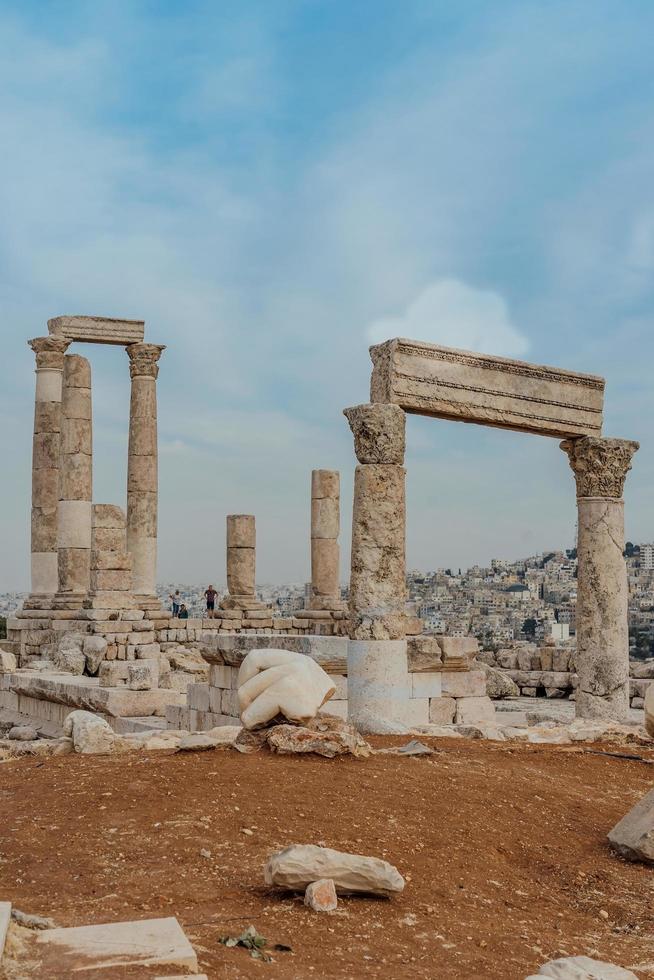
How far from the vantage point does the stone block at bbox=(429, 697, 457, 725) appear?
13539 mm

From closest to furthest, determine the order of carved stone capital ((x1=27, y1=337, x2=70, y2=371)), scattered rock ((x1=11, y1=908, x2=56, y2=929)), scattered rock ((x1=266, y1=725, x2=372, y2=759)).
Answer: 1. scattered rock ((x1=11, y1=908, x2=56, y2=929))
2. scattered rock ((x1=266, y1=725, x2=372, y2=759))
3. carved stone capital ((x1=27, y1=337, x2=70, y2=371))

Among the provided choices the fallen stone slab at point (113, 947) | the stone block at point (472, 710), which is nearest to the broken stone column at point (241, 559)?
the stone block at point (472, 710)

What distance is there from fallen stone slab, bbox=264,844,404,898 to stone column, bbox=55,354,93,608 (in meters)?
21.8

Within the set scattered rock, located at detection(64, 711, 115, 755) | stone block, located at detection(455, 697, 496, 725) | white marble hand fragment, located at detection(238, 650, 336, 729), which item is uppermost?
white marble hand fragment, located at detection(238, 650, 336, 729)

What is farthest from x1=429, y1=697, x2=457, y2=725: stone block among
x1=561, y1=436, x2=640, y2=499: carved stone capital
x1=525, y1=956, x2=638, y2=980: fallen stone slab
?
x1=525, y1=956, x2=638, y2=980: fallen stone slab

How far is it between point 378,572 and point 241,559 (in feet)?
57.3

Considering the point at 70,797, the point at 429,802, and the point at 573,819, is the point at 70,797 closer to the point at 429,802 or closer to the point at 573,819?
the point at 429,802

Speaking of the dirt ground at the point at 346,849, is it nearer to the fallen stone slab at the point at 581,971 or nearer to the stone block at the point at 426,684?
the fallen stone slab at the point at 581,971

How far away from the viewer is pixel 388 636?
472 inches

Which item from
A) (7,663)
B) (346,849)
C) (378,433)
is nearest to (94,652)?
(7,663)

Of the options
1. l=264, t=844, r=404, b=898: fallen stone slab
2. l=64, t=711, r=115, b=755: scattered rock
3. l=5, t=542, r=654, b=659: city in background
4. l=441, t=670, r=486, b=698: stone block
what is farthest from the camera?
l=5, t=542, r=654, b=659: city in background

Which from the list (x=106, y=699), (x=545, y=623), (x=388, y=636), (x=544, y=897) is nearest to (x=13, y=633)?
(x=106, y=699)

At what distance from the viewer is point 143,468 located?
28250 mm

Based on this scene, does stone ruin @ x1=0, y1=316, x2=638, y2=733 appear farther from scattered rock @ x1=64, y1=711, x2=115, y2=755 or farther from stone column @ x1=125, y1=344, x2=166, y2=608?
stone column @ x1=125, y1=344, x2=166, y2=608
